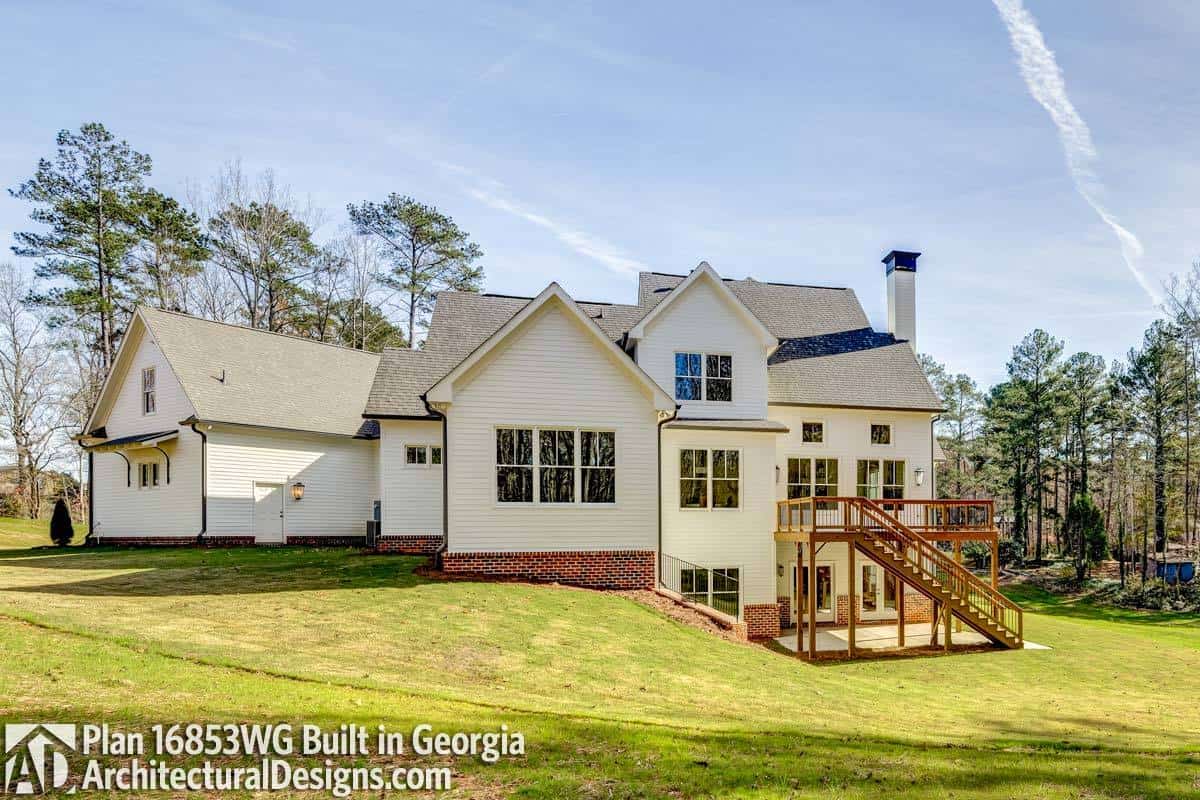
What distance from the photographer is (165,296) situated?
3538 centimetres

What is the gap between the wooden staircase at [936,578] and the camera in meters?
16.8

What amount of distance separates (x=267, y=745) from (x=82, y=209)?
35734 millimetres

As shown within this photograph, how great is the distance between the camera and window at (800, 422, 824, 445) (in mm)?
21297

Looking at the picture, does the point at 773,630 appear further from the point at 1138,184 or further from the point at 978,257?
the point at 1138,184

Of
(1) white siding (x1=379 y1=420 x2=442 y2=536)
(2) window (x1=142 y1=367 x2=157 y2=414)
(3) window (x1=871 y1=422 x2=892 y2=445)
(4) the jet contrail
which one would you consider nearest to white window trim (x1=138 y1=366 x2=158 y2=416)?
(2) window (x1=142 y1=367 x2=157 y2=414)

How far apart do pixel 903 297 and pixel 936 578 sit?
10577mm

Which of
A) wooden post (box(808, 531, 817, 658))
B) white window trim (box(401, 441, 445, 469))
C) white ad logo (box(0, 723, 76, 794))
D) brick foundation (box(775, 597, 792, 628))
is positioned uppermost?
white window trim (box(401, 441, 445, 469))

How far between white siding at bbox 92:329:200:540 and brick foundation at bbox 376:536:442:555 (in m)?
5.64

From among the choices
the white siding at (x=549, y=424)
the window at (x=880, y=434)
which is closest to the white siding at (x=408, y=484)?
the white siding at (x=549, y=424)

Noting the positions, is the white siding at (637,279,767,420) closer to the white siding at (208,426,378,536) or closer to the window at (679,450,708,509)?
the window at (679,450,708,509)

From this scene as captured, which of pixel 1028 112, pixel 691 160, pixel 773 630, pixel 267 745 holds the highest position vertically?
pixel 1028 112

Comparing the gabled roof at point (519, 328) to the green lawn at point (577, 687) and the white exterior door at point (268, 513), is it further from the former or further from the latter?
the white exterior door at point (268, 513)

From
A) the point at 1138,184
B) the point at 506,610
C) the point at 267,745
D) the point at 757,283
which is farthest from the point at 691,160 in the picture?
the point at 267,745

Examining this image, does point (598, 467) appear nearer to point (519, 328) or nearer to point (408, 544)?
point (519, 328)
